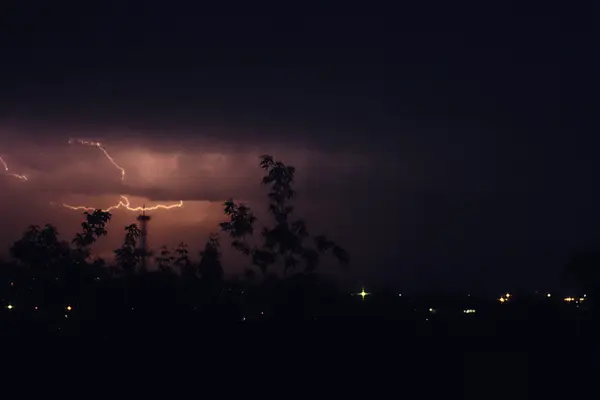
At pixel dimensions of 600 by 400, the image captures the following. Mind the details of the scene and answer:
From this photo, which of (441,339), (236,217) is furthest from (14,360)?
(441,339)

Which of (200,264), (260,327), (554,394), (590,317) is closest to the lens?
(554,394)

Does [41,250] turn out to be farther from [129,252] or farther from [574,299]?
[574,299]

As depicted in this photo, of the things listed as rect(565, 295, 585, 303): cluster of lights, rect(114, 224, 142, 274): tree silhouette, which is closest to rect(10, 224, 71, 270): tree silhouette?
rect(114, 224, 142, 274): tree silhouette

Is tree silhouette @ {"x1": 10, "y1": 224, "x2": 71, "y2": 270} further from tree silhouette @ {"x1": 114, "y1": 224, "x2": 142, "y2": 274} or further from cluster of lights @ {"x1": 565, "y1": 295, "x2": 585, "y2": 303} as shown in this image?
cluster of lights @ {"x1": 565, "y1": 295, "x2": 585, "y2": 303}

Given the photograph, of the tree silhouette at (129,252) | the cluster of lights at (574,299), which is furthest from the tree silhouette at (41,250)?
the cluster of lights at (574,299)

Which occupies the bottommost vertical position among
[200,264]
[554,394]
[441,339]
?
[554,394]

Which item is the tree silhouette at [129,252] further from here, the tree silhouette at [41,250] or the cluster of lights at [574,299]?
the cluster of lights at [574,299]

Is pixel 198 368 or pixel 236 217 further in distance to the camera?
pixel 236 217

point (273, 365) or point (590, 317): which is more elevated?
point (590, 317)

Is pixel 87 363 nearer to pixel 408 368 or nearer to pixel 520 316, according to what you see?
pixel 408 368

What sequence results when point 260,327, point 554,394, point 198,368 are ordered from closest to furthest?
1. point 554,394
2. point 198,368
3. point 260,327

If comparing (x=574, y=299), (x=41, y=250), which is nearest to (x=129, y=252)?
(x=41, y=250)
